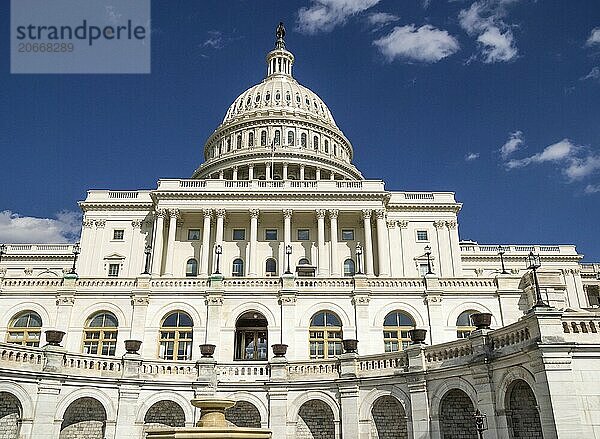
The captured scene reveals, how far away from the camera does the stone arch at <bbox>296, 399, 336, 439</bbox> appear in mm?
30844

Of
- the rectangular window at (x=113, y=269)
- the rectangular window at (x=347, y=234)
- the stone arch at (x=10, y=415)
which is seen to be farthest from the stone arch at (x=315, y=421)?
the rectangular window at (x=113, y=269)

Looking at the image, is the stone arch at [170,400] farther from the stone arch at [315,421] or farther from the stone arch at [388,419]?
the stone arch at [388,419]

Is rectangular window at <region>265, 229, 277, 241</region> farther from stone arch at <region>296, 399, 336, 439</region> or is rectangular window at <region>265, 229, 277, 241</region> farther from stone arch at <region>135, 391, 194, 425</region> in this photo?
stone arch at <region>135, 391, 194, 425</region>

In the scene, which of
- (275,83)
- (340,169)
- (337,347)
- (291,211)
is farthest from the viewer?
(275,83)

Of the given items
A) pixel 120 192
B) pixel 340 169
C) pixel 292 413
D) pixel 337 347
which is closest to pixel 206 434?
pixel 292 413

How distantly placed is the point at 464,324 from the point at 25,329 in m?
33.2

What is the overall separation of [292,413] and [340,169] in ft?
258

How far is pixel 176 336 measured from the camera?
134 ft

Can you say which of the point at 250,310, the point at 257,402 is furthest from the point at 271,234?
the point at 257,402

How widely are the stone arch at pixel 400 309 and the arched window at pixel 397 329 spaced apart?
9.8 inches

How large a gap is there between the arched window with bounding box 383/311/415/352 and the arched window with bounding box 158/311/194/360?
14.5 metres

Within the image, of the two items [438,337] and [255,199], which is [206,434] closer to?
[438,337]

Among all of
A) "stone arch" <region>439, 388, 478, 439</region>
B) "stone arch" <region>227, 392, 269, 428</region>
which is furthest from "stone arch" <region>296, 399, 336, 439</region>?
"stone arch" <region>439, 388, 478, 439</region>

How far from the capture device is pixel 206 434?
52.9 feet
